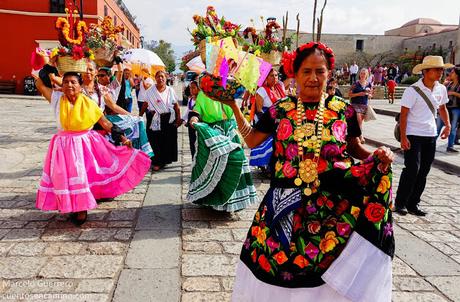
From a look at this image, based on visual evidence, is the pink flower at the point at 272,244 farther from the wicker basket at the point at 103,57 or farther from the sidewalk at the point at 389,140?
the wicker basket at the point at 103,57

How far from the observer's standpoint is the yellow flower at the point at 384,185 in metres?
2.40

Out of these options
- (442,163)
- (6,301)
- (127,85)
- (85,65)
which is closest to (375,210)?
(6,301)

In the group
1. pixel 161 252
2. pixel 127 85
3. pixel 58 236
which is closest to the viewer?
pixel 161 252

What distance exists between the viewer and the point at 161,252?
4039 millimetres

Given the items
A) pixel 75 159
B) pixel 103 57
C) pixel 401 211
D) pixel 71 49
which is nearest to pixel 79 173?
pixel 75 159

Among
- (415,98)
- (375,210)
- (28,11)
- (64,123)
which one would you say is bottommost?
(375,210)

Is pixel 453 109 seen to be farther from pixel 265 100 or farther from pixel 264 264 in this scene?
pixel 264 264

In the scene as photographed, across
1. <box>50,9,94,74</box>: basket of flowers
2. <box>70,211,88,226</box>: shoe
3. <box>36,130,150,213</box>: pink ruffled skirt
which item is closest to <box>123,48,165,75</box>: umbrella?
<box>50,9,94,74</box>: basket of flowers

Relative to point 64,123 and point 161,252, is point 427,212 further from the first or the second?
point 64,123

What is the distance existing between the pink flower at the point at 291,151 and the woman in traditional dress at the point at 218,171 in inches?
94.1

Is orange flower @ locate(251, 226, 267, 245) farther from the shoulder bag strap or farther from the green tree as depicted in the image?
the green tree

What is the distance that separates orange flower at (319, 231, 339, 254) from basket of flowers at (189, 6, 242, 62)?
6.59ft

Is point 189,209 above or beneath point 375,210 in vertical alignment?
beneath

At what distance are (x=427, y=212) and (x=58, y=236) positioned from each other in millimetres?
4682
